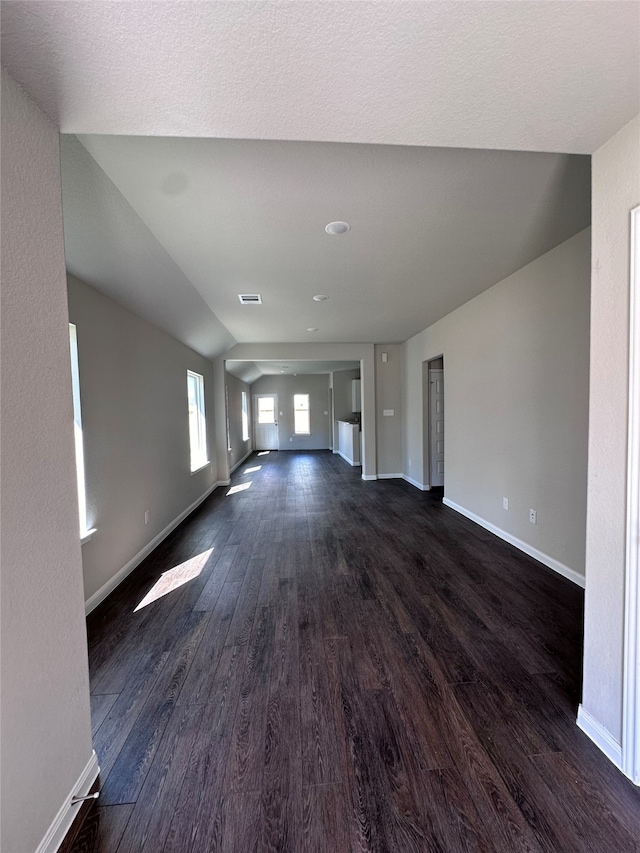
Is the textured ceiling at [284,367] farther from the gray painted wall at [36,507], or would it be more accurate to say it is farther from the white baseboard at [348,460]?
the gray painted wall at [36,507]

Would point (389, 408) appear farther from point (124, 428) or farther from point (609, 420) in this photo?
point (609, 420)

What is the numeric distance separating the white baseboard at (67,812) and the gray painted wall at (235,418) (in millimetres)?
5794

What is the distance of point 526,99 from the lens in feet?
3.51

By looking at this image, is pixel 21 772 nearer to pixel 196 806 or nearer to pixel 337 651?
pixel 196 806

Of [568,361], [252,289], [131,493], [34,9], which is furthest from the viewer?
[252,289]

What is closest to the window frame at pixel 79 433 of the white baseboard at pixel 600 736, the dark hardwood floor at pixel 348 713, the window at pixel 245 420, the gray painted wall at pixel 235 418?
the dark hardwood floor at pixel 348 713

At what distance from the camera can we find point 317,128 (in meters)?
1.15

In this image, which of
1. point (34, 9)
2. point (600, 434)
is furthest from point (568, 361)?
point (34, 9)

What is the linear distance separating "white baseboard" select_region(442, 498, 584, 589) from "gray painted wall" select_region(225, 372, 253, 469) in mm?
4770

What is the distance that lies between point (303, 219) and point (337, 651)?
249cm

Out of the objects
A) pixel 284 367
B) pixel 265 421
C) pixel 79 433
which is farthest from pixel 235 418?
pixel 79 433

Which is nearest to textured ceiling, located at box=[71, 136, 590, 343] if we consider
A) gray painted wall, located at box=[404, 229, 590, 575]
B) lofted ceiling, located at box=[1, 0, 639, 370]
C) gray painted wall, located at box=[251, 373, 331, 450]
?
lofted ceiling, located at box=[1, 0, 639, 370]

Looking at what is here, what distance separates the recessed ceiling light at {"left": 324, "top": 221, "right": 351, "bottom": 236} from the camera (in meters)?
2.09

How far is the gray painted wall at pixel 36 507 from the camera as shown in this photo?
34.8 inches
